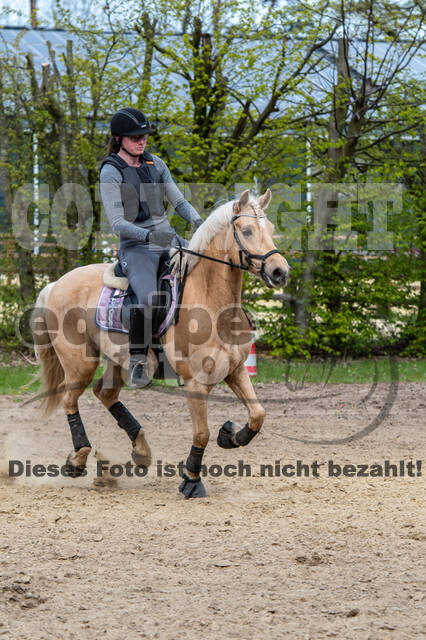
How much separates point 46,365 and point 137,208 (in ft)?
6.38

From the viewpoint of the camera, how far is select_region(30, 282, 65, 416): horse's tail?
6.56 metres

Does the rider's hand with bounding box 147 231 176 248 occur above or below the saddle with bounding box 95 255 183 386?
above

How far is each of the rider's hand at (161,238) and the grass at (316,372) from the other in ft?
16.3

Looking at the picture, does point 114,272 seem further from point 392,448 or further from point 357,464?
point 392,448

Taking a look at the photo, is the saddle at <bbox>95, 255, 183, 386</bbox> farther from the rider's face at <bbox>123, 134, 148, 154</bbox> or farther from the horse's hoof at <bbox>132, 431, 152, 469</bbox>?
the rider's face at <bbox>123, 134, 148, 154</bbox>

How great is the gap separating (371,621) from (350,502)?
1993mm

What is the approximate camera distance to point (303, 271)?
1267 cm

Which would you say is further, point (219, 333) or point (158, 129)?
point (158, 129)

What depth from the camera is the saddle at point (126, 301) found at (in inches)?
211

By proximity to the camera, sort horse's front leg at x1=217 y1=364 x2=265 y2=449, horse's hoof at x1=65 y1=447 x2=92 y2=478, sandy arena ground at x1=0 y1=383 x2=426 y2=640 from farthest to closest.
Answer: horse's hoof at x1=65 y1=447 x2=92 y2=478 → horse's front leg at x1=217 y1=364 x2=265 y2=449 → sandy arena ground at x1=0 y1=383 x2=426 y2=640

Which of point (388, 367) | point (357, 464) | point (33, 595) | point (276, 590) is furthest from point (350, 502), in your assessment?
point (388, 367)

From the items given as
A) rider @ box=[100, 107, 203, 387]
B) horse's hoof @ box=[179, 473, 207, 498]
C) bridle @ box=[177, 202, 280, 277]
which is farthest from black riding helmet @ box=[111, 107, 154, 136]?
horse's hoof @ box=[179, 473, 207, 498]

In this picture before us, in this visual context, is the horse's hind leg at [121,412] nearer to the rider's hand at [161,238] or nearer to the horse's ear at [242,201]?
the rider's hand at [161,238]

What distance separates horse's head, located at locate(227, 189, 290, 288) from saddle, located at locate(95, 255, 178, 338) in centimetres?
59
